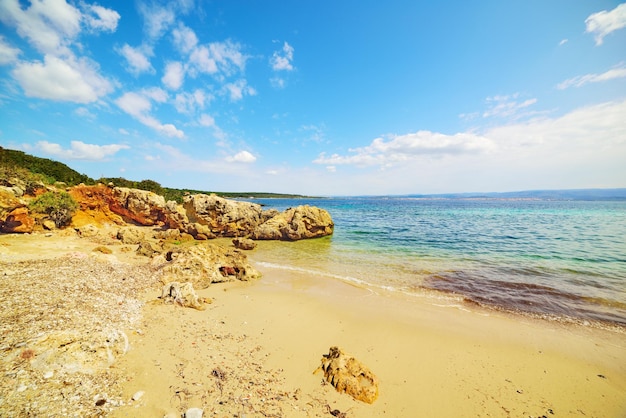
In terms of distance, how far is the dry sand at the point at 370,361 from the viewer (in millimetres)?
4215

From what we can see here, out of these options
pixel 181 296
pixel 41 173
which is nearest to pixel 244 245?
pixel 181 296

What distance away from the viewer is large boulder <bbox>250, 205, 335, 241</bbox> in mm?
23375

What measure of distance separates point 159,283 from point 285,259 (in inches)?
320

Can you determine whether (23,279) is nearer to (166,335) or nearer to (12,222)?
(166,335)

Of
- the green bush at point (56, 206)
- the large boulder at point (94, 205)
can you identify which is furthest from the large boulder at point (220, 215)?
the green bush at point (56, 206)

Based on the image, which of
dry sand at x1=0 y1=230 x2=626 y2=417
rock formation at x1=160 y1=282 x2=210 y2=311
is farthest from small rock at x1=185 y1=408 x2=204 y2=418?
rock formation at x1=160 y1=282 x2=210 y2=311

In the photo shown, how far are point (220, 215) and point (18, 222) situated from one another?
12555 millimetres

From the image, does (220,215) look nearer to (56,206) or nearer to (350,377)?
(56,206)

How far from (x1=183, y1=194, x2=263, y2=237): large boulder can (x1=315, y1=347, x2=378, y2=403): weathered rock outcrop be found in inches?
815

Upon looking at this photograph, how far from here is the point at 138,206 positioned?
77.1 feet

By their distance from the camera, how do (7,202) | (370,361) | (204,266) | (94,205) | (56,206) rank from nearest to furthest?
(370,361), (204,266), (7,202), (56,206), (94,205)

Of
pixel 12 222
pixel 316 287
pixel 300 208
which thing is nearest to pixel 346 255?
pixel 316 287

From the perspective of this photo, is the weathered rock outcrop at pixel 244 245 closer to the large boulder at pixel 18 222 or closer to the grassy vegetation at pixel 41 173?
the large boulder at pixel 18 222

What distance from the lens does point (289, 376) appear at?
4961 mm
